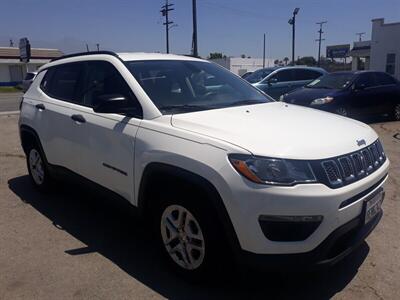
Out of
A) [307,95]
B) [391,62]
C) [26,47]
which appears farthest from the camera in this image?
[26,47]

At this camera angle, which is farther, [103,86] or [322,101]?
[322,101]

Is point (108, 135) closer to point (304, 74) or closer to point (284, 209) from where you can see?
point (284, 209)

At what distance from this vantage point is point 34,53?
194 feet

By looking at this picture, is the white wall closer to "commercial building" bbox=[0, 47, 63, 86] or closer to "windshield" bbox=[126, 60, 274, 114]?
"windshield" bbox=[126, 60, 274, 114]

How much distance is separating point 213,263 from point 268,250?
47 cm

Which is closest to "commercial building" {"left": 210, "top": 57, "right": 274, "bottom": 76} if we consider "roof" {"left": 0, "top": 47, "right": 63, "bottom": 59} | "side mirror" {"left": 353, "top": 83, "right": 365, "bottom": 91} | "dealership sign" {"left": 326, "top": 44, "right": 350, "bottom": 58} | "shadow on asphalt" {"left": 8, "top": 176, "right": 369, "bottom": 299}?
"dealership sign" {"left": 326, "top": 44, "right": 350, "bottom": 58}

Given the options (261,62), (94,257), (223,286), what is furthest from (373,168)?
(261,62)

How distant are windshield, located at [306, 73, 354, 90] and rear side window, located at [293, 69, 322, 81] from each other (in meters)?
3.13

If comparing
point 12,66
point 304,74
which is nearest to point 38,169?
point 304,74

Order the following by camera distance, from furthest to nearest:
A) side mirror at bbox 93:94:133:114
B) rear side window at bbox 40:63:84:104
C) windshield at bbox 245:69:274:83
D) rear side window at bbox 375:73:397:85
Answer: windshield at bbox 245:69:274:83 → rear side window at bbox 375:73:397:85 → rear side window at bbox 40:63:84:104 → side mirror at bbox 93:94:133:114

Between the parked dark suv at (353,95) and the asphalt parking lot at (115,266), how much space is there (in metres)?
5.59

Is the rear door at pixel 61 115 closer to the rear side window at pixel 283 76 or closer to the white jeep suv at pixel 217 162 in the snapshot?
the white jeep suv at pixel 217 162

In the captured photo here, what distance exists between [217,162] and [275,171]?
385 millimetres

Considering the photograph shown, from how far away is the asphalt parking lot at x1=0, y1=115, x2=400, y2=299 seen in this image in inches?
120
